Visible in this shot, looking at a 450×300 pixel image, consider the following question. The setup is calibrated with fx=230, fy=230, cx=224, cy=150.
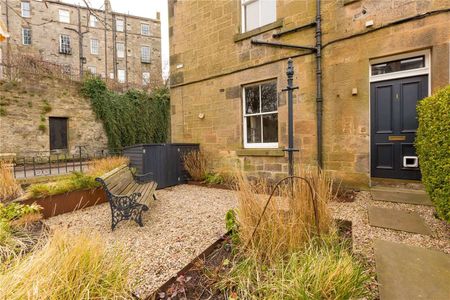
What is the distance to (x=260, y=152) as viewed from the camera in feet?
19.5

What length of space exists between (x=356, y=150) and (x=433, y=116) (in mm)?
1882

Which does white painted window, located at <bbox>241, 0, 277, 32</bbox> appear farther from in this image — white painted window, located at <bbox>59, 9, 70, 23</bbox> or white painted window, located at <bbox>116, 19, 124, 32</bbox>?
white painted window, located at <bbox>59, 9, 70, 23</bbox>

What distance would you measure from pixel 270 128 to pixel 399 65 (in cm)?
291

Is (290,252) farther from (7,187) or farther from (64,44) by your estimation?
(64,44)

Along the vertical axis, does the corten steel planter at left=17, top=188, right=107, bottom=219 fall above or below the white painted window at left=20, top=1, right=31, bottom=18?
below

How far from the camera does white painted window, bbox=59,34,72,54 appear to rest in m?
24.5

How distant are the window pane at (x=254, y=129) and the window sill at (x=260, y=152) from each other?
348mm

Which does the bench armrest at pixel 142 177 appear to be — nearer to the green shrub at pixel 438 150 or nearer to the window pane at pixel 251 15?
the window pane at pixel 251 15

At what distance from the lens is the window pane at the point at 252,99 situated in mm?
6266

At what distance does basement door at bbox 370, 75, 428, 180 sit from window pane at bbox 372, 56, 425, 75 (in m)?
0.22

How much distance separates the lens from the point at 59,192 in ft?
14.2

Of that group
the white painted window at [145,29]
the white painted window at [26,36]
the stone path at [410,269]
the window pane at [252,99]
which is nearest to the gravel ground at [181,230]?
the stone path at [410,269]

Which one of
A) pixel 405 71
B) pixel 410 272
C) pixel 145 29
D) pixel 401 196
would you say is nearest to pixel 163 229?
pixel 410 272

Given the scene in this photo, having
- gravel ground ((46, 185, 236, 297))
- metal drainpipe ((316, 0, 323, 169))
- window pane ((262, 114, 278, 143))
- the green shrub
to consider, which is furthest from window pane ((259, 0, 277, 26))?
gravel ground ((46, 185, 236, 297))
